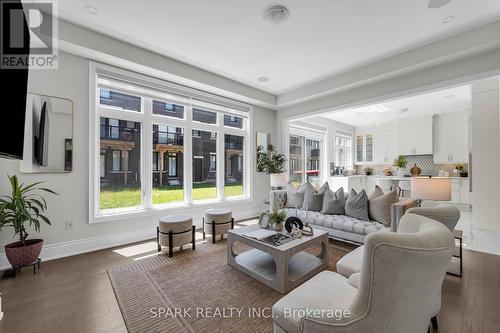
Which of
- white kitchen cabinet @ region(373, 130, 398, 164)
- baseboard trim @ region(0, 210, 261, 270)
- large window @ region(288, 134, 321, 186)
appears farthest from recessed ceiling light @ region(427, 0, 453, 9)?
white kitchen cabinet @ region(373, 130, 398, 164)

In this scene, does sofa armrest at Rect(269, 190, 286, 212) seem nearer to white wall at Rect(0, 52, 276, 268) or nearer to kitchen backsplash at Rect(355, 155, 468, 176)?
white wall at Rect(0, 52, 276, 268)

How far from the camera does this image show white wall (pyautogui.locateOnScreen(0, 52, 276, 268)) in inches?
110

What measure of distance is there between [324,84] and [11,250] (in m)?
5.23

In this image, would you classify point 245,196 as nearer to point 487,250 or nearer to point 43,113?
point 43,113

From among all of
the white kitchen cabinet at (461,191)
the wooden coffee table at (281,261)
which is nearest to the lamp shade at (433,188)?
the wooden coffee table at (281,261)

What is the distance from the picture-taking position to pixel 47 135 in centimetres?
287

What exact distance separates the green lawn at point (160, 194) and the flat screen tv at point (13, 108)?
81.3 inches

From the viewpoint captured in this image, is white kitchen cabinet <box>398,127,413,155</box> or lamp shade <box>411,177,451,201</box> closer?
lamp shade <box>411,177,451,201</box>

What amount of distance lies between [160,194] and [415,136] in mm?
7767

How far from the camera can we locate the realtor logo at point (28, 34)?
118 cm

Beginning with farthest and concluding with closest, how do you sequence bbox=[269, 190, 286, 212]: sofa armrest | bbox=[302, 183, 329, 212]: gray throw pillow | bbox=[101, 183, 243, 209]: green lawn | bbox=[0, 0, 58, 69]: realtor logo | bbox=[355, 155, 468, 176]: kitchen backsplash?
bbox=[355, 155, 468, 176]: kitchen backsplash < bbox=[269, 190, 286, 212]: sofa armrest < bbox=[302, 183, 329, 212]: gray throw pillow < bbox=[101, 183, 243, 209]: green lawn < bbox=[0, 0, 58, 69]: realtor logo

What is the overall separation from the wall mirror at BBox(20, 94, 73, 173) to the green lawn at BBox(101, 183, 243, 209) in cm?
72

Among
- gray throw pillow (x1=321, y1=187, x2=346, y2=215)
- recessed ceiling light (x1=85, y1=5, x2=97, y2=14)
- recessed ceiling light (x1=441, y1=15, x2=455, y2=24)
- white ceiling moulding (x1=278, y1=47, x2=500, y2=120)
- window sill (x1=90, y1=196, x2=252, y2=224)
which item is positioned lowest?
window sill (x1=90, y1=196, x2=252, y2=224)

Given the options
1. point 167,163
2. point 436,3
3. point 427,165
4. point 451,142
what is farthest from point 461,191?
point 167,163
